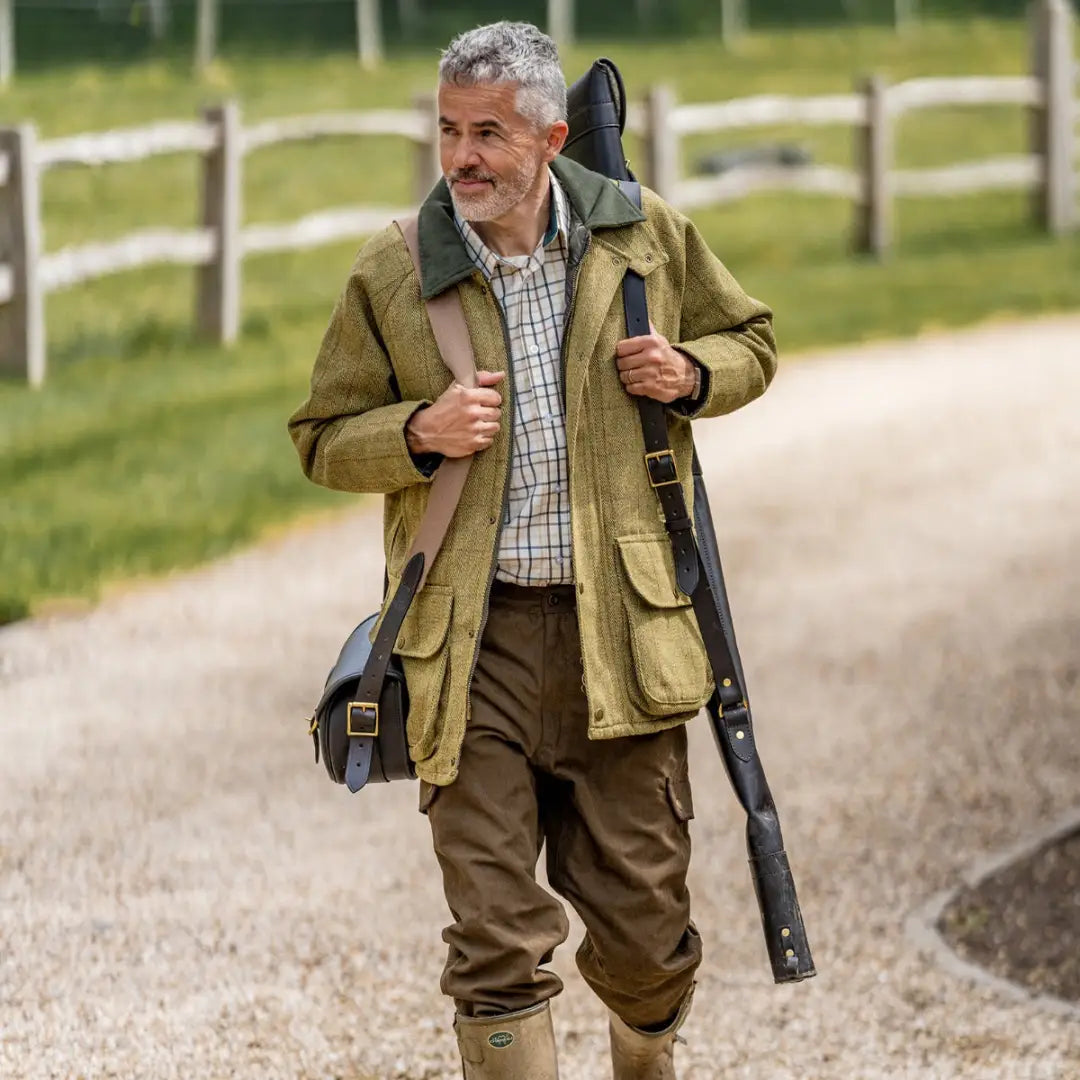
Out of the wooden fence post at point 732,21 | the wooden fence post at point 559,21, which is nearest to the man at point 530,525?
the wooden fence post at point 559,21

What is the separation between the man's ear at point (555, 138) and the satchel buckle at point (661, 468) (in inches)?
20.4

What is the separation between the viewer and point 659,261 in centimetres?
370

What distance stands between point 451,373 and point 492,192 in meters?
0.31

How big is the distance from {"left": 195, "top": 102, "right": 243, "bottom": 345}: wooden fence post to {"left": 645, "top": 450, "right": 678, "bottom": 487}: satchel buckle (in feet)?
30.5

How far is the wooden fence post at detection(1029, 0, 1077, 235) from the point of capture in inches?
678

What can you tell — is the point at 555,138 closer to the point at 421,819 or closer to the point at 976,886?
the point at 976,886

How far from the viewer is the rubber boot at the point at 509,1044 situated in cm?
356

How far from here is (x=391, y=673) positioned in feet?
11.9

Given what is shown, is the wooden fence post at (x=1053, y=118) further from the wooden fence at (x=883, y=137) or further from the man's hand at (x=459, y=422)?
the man's hand at (x=459, y=422)

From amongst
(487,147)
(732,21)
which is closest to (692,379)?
(487,147)

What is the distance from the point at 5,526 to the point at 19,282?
2.86 meters

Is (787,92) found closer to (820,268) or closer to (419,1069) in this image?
(820,268)

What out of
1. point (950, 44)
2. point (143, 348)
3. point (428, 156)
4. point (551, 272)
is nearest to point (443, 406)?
point (551, 272)

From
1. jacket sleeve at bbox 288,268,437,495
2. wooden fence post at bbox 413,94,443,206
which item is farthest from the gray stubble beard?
wooden fence post at bbox 413,94,443,206
